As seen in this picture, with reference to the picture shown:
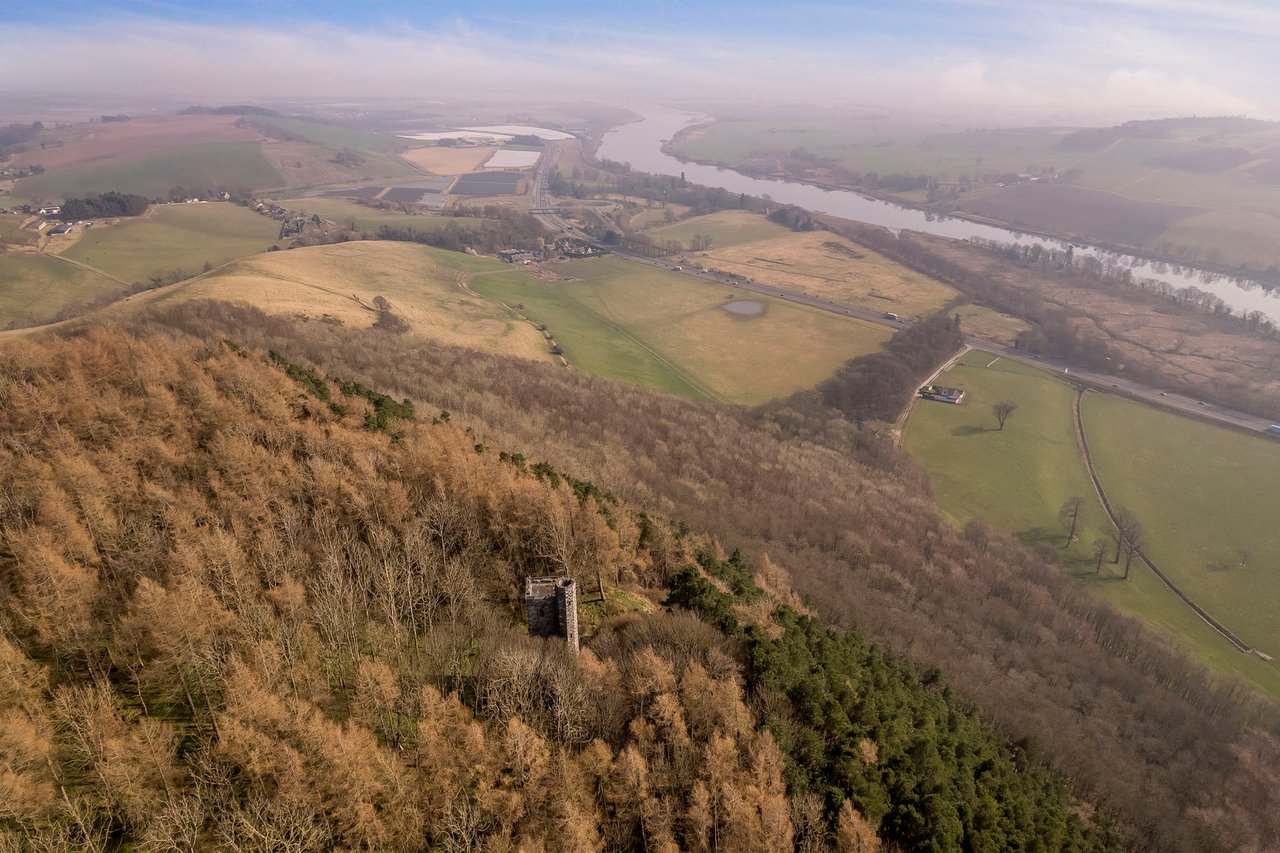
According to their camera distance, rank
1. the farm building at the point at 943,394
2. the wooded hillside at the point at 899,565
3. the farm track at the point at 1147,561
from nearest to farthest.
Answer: the wooded hillside at the point at 899,565 → the farm track at the point at 1147,561 → the farm building at the point at 943,394

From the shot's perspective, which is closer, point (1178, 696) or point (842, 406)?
point (1178, 696)

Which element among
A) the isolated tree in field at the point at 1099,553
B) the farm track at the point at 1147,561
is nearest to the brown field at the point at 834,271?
the farm track at the point at 1147,561

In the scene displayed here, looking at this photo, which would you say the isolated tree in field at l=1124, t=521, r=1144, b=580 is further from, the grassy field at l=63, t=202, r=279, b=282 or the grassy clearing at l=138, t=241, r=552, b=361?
the grassy field at l=63, t=202, r=279, b=282

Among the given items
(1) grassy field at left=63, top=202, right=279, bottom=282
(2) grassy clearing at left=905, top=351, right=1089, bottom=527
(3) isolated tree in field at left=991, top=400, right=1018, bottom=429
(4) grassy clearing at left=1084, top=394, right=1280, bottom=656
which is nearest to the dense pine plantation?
(2) grassy clearing at left=905, top=351, right=1089, bottom=527

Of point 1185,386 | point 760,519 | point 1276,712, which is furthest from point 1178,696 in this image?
point 1185,386

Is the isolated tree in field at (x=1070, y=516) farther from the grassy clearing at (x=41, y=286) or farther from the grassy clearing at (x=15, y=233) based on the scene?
the grassy clearing at (x=15, y=233)

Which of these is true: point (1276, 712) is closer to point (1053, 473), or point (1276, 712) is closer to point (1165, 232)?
point (1053, 473)
